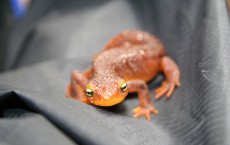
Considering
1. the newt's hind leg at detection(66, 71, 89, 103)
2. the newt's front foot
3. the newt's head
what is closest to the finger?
the newt's front foot

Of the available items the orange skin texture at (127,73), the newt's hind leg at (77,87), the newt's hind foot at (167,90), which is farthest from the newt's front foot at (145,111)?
the newt's hind leg at (77,87)

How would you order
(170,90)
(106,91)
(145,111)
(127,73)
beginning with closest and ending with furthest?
(106,91) < (145,111) < (170,90) < (127,73)

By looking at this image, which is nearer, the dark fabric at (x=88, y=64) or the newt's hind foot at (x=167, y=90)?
→ the dark fabric at (x=88, y=64)

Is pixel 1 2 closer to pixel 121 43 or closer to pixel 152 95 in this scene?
pixel 121 43

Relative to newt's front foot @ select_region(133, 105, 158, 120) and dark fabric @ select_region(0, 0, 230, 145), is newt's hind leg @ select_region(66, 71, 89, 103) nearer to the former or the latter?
dark fabric @ select_region(0, 0, 230, 145)

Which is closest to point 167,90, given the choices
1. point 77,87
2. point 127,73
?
point 127,73

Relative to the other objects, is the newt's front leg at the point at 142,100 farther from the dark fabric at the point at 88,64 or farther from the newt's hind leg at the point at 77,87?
the newt's hind leg at the point at 77,87

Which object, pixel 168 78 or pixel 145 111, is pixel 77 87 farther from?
pixel 168 78
